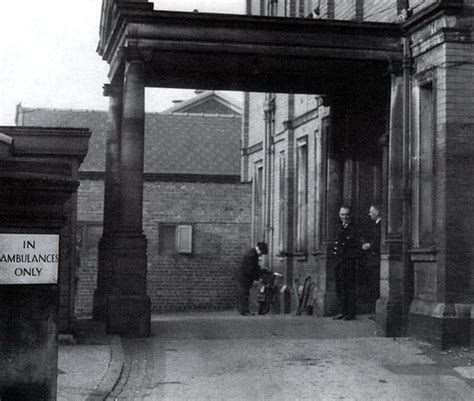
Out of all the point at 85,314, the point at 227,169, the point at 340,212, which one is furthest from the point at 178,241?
the point at 340,212

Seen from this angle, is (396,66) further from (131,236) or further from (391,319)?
(131,236)

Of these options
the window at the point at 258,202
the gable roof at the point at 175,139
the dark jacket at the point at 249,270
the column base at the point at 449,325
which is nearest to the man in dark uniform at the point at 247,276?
the dark jacket at the point at 249,270

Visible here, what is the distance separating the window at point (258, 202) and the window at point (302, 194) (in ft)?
15.5

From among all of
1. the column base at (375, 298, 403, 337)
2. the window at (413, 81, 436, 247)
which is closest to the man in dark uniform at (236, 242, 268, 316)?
the column base at (375, 298, 403, 337)

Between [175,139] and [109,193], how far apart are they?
19688 mm

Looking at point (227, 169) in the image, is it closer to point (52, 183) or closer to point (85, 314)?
point (85, 314)

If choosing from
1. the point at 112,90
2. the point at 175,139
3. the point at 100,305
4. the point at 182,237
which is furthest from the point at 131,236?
the point at 175,139

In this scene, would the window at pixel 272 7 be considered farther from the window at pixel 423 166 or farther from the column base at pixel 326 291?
the window at pixel 423 166

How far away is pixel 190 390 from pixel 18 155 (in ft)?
17.3

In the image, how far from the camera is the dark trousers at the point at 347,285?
1566cm

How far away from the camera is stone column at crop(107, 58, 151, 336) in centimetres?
1334

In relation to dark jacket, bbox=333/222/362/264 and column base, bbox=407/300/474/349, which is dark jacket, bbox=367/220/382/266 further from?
column base, bbox=407/300/474/349

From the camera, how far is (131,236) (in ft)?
44.6

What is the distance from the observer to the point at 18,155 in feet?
43.3
